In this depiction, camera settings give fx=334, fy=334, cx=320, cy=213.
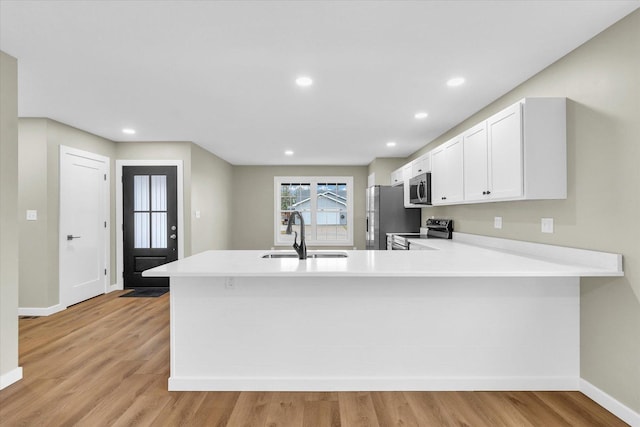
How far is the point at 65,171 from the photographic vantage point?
4.30 metres

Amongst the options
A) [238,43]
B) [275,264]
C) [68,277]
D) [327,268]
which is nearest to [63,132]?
[68,277]

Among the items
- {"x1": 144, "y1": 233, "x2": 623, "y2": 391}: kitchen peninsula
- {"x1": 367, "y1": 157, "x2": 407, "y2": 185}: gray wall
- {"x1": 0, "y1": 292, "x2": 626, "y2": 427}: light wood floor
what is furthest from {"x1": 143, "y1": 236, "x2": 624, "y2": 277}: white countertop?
{"x1": 367, "y1": 157, "x2": 407, "y2": 185}: gray wall

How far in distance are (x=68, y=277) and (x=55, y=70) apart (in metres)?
2.79

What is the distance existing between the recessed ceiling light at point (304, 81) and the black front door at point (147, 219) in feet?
10.5

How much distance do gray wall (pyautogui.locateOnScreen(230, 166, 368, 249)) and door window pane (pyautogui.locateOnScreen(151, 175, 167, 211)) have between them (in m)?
2.66

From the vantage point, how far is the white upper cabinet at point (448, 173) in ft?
11.5

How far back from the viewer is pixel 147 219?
17.6 ft

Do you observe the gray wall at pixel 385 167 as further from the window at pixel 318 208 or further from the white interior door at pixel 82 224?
the white interior door at pixel 82 224

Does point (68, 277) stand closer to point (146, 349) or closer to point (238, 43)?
point (146, 349)

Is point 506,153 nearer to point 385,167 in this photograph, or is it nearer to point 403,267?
point 403,267

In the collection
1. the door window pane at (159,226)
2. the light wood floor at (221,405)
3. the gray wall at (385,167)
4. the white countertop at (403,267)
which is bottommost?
the light wood floor at (221,405)

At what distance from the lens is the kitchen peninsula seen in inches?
91.6

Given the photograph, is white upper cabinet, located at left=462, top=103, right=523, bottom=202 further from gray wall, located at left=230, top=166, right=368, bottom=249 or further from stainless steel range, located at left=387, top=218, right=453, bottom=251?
gray wall, located at left=230, top=166, right=368, bottom=249

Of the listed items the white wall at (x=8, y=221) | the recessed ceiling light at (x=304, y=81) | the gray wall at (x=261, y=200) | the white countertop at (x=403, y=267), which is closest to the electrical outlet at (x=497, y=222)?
the white countertop at (x=403, y=267)
